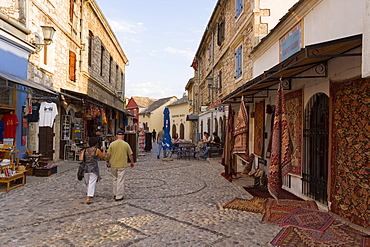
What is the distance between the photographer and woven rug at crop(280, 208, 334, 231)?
12.9 ft

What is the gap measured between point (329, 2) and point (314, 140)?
2.61 metres

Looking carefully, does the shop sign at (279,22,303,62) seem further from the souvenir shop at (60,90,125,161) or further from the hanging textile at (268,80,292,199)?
the souvenir shop at (60,90,125,161)

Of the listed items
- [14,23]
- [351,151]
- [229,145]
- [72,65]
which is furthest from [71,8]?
[351,151]

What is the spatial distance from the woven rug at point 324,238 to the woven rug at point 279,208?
0.57 m

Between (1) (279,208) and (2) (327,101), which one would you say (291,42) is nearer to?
(2) (327,101)

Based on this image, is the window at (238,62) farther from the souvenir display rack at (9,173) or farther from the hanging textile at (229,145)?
the souvenir display rack at (9,173)

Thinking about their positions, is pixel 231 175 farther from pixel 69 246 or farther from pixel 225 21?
pixel 225 21

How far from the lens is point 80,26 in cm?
1441

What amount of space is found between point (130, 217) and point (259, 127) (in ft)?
18.0

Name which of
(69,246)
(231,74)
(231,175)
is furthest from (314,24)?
(231,74)

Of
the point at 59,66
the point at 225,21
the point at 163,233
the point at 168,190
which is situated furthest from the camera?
the point at 225,21

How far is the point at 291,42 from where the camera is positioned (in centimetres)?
669

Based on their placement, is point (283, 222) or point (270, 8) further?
point (270, 8)

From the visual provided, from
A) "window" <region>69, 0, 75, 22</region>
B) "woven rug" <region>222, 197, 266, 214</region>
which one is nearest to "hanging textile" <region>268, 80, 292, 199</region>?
"woven rug" <region>222, 197, 266, 214</region>
